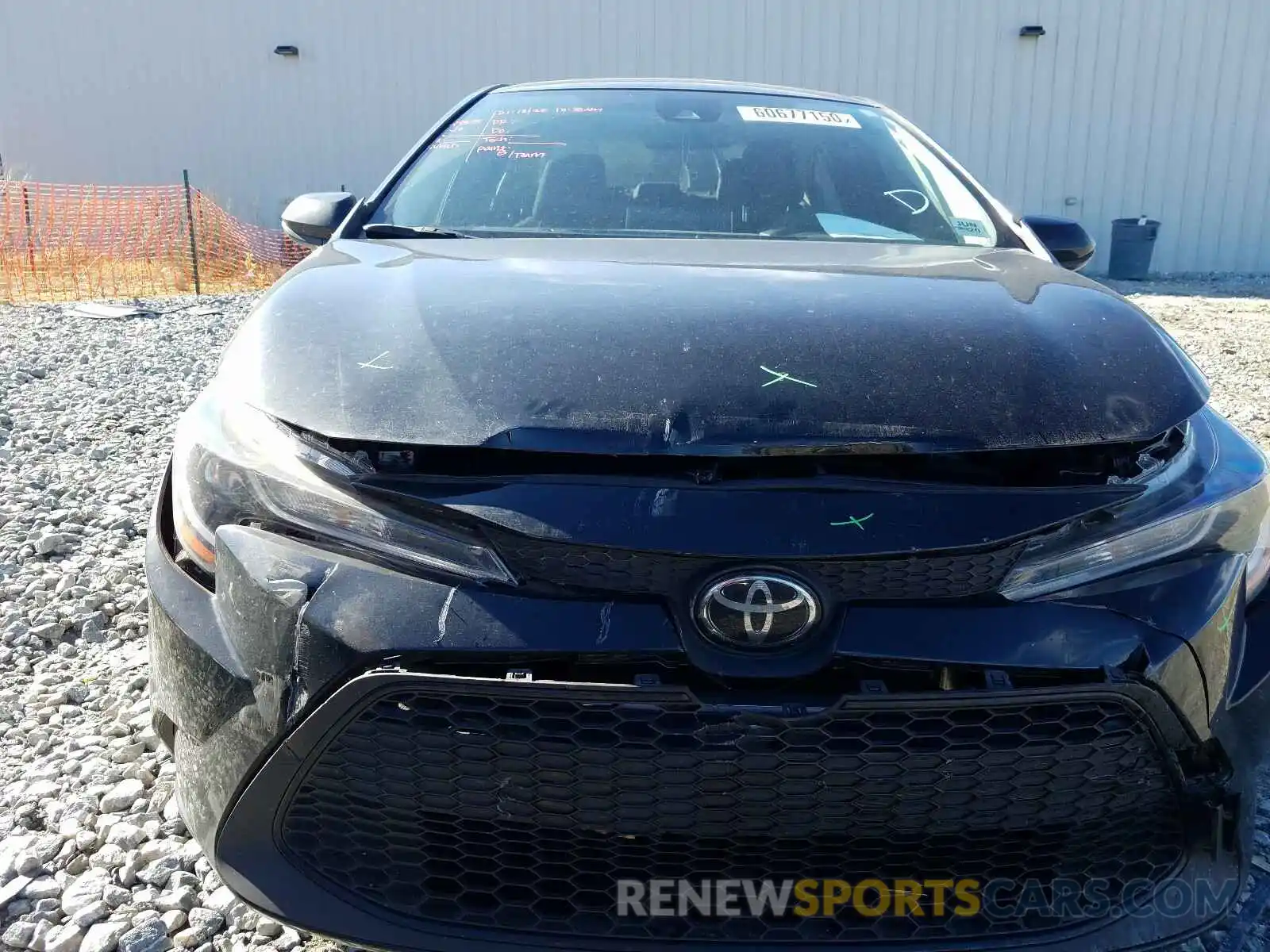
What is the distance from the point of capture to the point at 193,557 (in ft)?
4.87

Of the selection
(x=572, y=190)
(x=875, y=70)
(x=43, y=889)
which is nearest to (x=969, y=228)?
(x=572, y=190)

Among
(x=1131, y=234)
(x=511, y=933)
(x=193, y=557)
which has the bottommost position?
(x=1131, y=234)

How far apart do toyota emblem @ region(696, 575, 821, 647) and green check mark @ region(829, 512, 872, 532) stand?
0.10 metres

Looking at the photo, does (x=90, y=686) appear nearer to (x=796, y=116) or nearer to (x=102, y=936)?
(x=102, y=936)

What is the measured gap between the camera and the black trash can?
43.0 feet

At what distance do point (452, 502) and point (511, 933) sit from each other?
58cm

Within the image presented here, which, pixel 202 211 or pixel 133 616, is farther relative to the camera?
pixel 202 211

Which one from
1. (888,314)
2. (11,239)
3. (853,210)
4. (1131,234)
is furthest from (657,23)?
(888,314)

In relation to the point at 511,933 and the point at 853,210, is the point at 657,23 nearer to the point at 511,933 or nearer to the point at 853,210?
the point at 853,210

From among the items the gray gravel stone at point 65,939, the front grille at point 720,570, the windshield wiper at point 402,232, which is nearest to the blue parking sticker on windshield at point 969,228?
the windshield wiper at point 402,232

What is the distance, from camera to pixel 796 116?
291cm

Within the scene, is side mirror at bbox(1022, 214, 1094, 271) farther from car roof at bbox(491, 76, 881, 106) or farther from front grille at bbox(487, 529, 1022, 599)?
front grille at bbox(487, 529, 1022, 599)

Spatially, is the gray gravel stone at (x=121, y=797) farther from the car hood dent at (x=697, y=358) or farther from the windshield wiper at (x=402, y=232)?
the windshield wiper at (x=402, y=232)

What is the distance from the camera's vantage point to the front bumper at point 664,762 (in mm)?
1264
